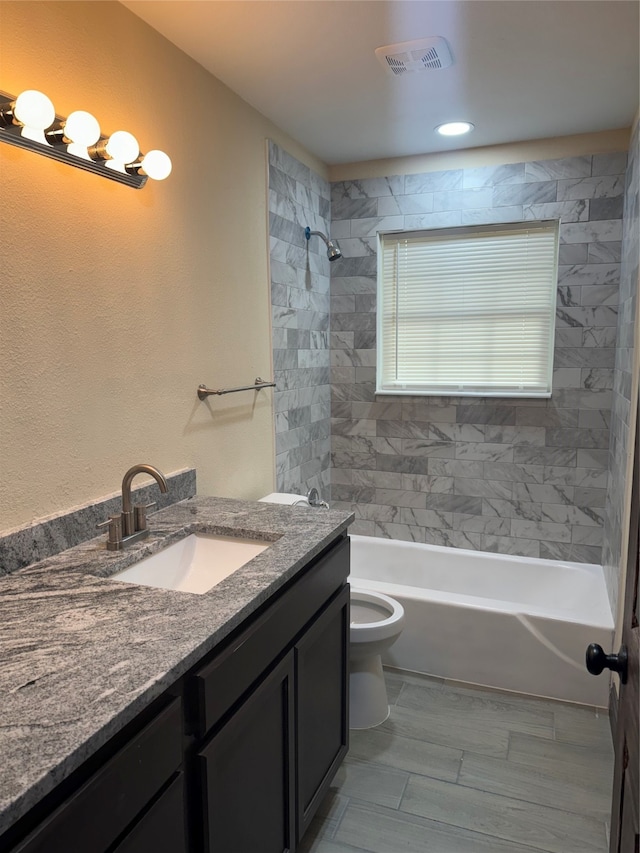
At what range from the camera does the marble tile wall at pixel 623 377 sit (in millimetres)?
2408

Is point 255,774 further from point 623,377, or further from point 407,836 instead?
point 623,377

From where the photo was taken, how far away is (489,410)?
3275mm

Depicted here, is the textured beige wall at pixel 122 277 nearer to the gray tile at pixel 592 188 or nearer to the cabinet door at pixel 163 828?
the cabinet door at pixel 163 828

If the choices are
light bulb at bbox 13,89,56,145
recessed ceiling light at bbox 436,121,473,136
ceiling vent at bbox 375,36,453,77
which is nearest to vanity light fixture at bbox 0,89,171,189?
light bulb at bbox 13,89,56,145

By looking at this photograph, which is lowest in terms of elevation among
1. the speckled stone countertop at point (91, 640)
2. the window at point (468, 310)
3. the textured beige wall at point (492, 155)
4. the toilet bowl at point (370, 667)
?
the toilet bowl at point (370, 667)

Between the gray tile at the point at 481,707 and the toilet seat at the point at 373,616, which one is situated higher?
the toilet seat at the point at 373,616

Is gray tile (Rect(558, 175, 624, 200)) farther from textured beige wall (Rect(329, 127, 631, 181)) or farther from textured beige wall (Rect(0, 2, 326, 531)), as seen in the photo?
textured beige wall (Rect(0, 2, 326, 531))

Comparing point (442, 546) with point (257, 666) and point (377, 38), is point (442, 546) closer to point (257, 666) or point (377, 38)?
point (257, 666)

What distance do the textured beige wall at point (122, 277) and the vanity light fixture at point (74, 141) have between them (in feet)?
0.20

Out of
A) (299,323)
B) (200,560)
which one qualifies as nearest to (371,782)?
(200,560)

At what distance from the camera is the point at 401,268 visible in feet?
11.2

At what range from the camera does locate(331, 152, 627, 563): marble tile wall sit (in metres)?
2.99

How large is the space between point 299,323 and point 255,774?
2208 mm

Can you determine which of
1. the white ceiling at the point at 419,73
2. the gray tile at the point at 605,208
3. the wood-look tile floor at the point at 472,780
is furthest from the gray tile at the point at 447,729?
the white ceiling at the point at 419,73
